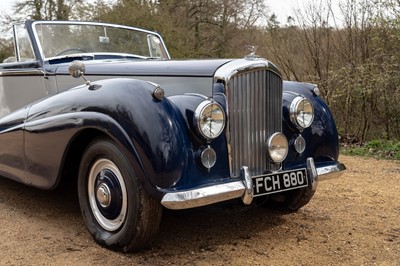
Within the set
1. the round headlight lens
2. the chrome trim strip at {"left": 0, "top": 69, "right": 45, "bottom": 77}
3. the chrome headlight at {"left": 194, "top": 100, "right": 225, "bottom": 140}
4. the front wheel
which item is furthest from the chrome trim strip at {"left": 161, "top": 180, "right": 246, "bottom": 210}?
the chrome trim strip at {"left": 0, "top": 69, "right": 45, "bottom": 77}

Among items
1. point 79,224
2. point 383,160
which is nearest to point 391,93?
point 383,160

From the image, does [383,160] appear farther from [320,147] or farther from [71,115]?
[71,115]

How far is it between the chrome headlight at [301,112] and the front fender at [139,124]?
3.42 ft

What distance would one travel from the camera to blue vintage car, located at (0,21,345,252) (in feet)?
8.82

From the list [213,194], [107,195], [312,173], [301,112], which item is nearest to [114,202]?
[107,195]

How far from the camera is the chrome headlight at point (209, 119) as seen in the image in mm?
2771

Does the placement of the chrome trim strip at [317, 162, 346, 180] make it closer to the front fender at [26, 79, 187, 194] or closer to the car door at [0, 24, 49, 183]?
the front fender at [26, 79, 187, 194]

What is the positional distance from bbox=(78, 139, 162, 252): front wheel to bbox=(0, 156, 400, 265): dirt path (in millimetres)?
118

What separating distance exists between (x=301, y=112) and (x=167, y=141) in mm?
1283

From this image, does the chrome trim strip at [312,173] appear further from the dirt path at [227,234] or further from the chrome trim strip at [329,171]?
the dirt path at [227,234]

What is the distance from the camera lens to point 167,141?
265cm

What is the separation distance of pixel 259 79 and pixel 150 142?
1.01m

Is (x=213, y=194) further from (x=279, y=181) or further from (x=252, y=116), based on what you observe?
(x=252, y=116)

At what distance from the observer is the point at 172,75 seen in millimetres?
3279
